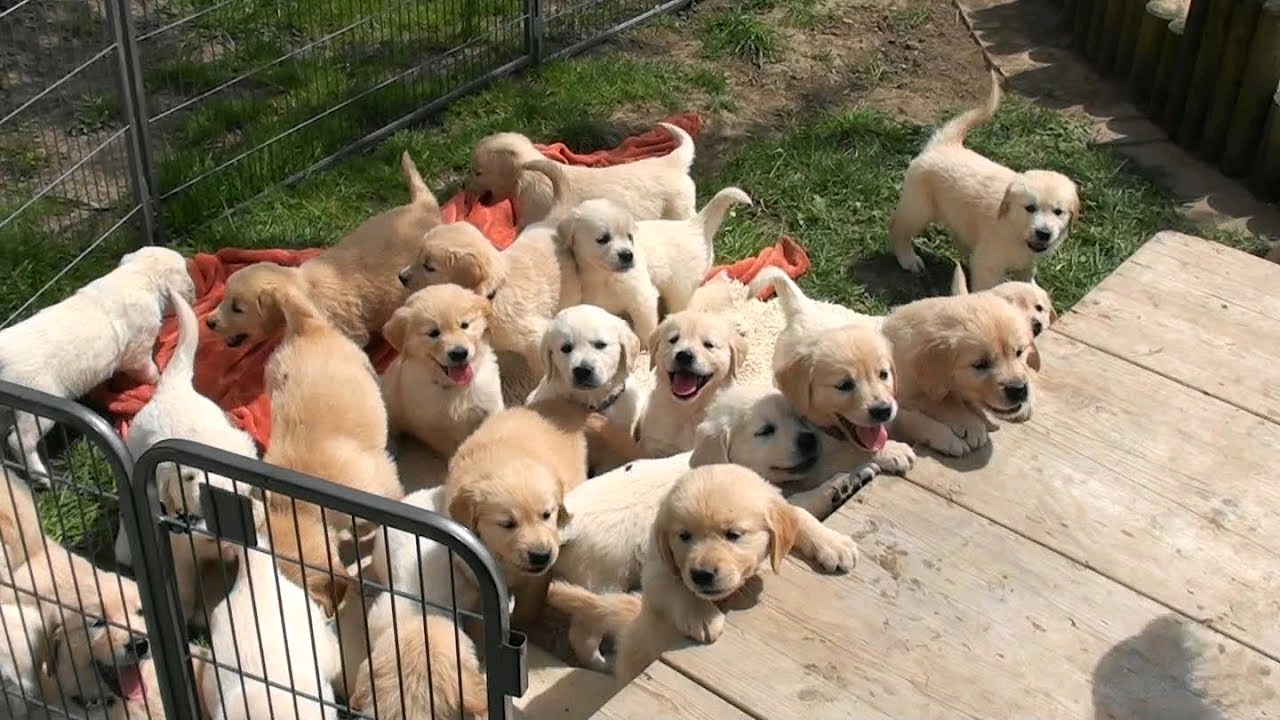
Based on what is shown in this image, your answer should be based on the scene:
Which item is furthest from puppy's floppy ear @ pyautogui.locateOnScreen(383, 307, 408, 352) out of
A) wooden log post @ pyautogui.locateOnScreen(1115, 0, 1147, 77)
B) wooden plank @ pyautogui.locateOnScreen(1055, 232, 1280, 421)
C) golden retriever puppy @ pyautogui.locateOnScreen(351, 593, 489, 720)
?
wooden log post @ pyautogui.locateOnScreen(1115, 0, 1147, 77)

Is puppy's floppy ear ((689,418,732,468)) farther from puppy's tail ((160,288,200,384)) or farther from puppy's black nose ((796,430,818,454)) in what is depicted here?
puppy's tail ((160,288,200,384))

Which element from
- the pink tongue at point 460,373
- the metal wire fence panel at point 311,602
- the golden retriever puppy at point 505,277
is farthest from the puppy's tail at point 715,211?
the metal wire fence panel at point 311,602

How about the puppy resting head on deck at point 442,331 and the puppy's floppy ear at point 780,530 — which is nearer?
the puppy's floppy ear at point 780,530

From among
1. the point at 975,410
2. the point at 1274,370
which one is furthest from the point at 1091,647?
the point at 1274,370

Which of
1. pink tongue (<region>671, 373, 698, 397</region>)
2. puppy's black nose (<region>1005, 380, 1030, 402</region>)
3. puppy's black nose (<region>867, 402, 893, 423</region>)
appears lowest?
pink tongue (<region>671, 373, 698, 397</region>)

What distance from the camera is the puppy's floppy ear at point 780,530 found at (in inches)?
131

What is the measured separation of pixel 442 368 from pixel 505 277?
1.68 ft

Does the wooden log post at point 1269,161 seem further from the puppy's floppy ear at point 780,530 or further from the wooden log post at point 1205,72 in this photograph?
the puppy's floppy ear at point 780,530

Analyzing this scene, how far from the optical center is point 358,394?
4504 mm

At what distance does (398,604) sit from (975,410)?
164 centimetres

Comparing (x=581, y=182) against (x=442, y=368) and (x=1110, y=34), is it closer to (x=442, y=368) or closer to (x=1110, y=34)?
(x=442, y=368)

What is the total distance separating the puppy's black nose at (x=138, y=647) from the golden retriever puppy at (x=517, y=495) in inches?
32.0

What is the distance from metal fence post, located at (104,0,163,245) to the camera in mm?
5402

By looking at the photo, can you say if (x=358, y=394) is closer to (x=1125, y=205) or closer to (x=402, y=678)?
(x=402, y=678)
